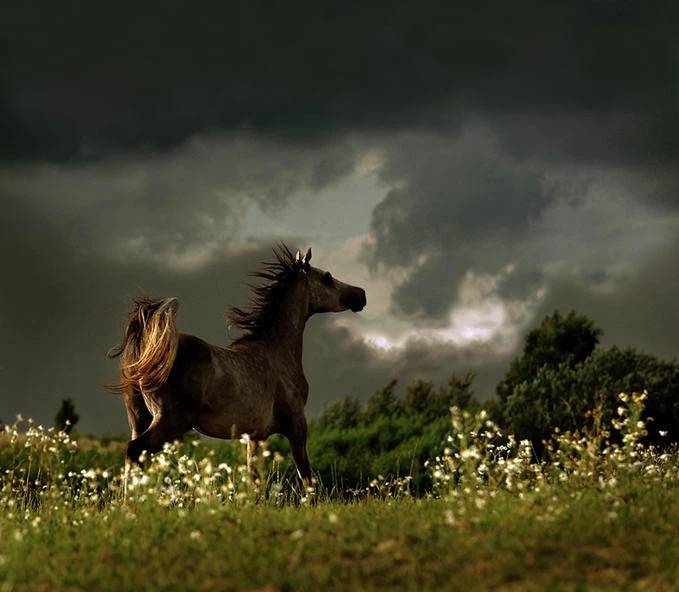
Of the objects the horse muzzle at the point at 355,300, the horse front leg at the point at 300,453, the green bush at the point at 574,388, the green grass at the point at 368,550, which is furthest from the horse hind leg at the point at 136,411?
the green bush at the point at 574,388

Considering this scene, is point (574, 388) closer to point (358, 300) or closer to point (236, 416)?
point (358, 300)

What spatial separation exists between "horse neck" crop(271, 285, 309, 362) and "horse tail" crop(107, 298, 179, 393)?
1.85 m

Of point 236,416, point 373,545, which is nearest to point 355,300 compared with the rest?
point 236,416

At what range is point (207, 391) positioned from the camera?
37.5 feet

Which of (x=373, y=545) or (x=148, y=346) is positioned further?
(x=148, y=346)

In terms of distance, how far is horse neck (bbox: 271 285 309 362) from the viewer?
1291 cm

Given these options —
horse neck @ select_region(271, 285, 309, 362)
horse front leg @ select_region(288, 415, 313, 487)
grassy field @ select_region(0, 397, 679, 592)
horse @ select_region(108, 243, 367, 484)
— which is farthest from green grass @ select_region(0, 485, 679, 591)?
horse neck @ select_region(271, 285, 309, 362)

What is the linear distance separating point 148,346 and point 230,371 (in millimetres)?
1095

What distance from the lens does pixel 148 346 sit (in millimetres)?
11211

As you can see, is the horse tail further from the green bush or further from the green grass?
the green bush

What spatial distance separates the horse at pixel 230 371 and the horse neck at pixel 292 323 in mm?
14

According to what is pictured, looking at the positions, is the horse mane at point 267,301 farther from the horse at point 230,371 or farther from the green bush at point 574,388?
the green bush at point 574,388

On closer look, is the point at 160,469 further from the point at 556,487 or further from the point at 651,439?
the point at 651,439

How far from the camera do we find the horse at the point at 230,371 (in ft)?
36.8
